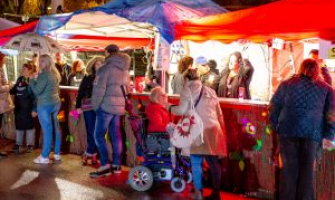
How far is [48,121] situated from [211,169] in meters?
3.73

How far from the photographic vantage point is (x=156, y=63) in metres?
8.30

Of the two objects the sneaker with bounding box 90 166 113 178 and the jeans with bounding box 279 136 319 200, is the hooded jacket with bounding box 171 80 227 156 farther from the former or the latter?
the sneaker with bounding box 90 166 113 178

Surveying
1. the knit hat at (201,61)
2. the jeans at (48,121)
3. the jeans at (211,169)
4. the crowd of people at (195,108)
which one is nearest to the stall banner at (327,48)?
the crowd of people at (195,108)

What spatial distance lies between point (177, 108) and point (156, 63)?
2.00 metres

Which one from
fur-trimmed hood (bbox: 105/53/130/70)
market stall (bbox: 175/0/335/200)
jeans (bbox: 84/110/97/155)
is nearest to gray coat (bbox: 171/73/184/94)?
market stall (bbox: 175/0/335/200)

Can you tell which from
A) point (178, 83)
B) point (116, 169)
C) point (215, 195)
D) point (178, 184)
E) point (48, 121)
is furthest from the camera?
point (178, 83)

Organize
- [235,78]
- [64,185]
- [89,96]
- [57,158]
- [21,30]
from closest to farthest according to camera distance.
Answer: [64,185] → [89,96] → [57,158] → [235,78] → [21,30]

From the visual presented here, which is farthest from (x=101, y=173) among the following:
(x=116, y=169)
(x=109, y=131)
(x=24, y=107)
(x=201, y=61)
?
(x=201, y=61)

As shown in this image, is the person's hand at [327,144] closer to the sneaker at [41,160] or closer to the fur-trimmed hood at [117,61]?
the fur-trimmed hood at [117,61]

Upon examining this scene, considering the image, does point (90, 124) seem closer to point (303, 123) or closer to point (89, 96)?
point (89, 96)

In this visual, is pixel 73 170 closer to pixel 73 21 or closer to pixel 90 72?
pixel 90 72

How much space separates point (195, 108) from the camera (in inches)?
255

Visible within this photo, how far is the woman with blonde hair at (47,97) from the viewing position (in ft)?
28.5

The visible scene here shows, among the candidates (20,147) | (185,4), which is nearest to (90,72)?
(185,4)
